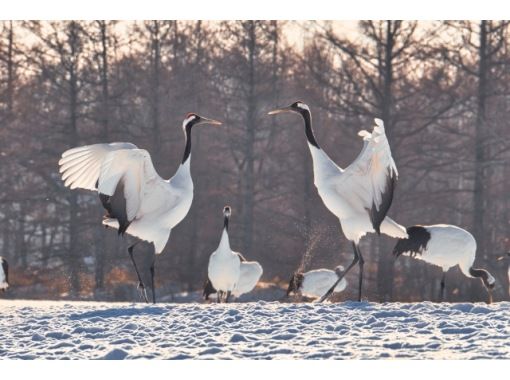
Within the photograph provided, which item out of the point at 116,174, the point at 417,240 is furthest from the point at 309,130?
the point at 417,240

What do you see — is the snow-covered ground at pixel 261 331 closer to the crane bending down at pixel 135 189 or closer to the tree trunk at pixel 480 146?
the crane bending down at pixel 135 189

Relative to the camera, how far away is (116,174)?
10945 millimetres

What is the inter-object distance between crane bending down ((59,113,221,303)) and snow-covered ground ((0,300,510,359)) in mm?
1332

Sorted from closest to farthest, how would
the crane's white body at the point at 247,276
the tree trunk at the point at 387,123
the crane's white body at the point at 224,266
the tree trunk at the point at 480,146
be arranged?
1. the crane's white body at the point at 224,266
2. the crane's white body at the point at 247,276
3. the tree trunk at the point at 387,123
4. the tree trunk at the point at 480,146

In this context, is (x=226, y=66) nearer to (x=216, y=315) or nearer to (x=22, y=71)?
(x=22, y=71)

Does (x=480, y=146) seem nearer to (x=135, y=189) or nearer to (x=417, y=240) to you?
(x=417, y=240)

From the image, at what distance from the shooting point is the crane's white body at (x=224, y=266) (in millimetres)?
12859

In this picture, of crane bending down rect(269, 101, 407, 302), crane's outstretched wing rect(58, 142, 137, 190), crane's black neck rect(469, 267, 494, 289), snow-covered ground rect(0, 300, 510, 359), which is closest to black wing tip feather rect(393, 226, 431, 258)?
A: crane's black neck rect(469, 267, 494, 289)

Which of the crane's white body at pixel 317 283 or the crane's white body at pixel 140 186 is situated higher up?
the crane's white body at pixel 140 186

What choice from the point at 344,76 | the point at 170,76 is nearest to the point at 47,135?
the point at 170,76

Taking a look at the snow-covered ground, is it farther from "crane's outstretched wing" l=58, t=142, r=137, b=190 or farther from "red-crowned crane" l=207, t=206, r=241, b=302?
"red-crowned crane" l=207, t=206, r=241, b=302

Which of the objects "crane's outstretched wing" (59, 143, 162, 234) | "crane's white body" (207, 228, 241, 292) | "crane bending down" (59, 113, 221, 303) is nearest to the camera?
"crane's outstretched wing" (59, 143, 162, 234)

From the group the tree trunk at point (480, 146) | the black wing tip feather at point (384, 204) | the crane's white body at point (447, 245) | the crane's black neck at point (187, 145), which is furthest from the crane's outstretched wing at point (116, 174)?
the tree trunk at point (480, 146)

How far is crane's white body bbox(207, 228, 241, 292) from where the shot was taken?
1286 cm
